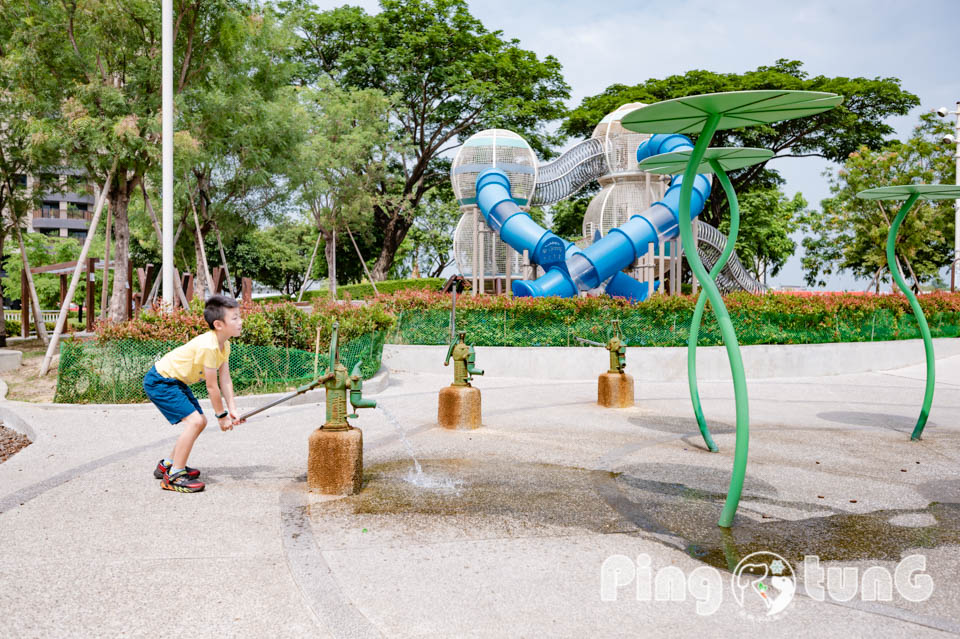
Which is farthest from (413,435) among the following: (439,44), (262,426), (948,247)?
(948,247)

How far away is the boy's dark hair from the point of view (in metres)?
4.57

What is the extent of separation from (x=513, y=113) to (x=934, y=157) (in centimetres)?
1620

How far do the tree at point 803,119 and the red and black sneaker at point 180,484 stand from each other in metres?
26.3

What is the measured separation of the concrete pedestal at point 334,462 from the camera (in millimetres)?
4574

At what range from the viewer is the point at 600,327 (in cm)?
1306

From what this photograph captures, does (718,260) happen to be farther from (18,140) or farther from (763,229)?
(763,229)

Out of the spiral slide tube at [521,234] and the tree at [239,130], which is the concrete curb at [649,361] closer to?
the spiral slide tube at [521,234]

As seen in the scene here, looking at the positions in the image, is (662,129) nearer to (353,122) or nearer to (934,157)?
(934,157)

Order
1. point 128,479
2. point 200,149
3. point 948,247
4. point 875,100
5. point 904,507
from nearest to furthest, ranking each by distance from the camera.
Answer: point 904,507 → point 128,479 → point 200,149 → point 875,100 → point 948,247

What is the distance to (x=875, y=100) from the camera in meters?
27.6

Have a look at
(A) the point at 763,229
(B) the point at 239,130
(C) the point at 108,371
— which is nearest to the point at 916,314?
(C) the point at 108,371

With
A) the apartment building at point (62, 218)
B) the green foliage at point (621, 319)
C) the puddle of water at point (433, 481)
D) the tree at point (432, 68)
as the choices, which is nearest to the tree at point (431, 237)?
the tree at point (432, 68)

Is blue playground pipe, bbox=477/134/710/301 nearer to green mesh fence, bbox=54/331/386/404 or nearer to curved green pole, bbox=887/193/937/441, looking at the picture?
A: green mesh fence, bbox=54/331/386/404

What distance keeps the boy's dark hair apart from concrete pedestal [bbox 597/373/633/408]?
549 centimetres
